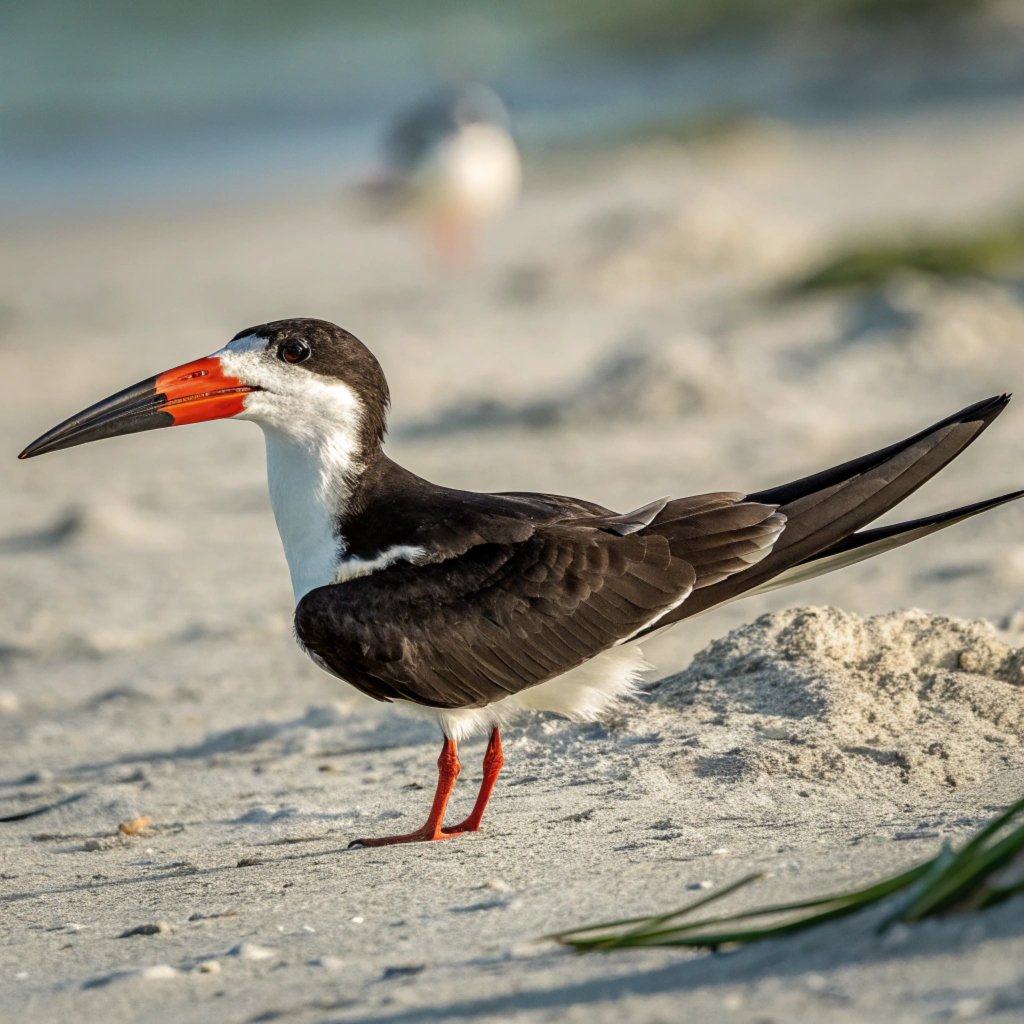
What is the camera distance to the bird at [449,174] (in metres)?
15.2

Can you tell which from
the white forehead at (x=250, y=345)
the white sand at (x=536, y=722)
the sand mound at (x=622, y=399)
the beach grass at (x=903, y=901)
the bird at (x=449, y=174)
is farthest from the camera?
the bird at (x=449, y=174)

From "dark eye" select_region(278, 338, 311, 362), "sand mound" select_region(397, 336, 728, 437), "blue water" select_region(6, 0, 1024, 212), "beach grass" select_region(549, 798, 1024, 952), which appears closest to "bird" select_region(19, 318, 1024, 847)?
"dark eye" select_region(278, 338, 311, 362)

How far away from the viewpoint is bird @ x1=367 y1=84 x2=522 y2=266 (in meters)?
15.2

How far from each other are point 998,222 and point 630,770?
942 centimetres

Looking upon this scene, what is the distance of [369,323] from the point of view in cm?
1234

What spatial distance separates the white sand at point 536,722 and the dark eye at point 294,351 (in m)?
1.21

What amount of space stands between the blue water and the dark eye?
17166mm

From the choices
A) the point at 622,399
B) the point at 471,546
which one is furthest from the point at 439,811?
the point at 622,399

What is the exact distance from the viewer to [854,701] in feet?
14.4

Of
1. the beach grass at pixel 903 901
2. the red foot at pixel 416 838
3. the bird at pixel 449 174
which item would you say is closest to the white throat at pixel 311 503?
the red foot at pixel 416 838

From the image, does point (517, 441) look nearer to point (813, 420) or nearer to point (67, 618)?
point (813, 420)

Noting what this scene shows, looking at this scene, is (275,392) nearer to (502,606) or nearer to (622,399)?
(502,606)

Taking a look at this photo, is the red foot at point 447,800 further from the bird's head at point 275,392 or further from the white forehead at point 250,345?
the white forehead at point 250,345

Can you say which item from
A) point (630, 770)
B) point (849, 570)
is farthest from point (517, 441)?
point (630, 770)
